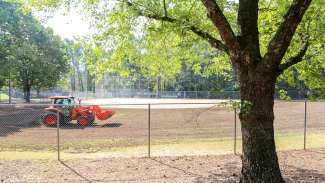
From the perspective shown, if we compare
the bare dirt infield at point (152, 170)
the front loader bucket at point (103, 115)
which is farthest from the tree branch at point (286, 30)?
the front loader bucket at point (103, 115)

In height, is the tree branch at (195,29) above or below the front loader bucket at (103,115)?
above

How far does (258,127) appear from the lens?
24.5 feet

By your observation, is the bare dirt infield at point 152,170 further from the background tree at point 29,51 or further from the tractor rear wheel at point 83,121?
the background tree at point 29,51

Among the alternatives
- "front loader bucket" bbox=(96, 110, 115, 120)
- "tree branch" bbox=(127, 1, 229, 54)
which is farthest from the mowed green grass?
"front loader bucket" bbox=(96, 110, 115, 120)

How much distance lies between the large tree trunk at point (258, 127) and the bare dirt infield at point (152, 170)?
4.52ft

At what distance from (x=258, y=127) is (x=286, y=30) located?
6.04ft

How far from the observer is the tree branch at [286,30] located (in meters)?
6.73

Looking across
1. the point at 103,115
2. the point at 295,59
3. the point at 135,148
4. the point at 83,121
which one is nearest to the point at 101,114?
the point at 103,115

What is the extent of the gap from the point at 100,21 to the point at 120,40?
62cm

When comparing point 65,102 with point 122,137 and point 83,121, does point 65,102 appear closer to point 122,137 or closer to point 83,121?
point 83,121

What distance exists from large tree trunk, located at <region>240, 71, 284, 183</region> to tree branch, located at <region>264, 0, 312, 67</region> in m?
0.37

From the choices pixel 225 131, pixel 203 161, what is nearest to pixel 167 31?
pixel 203 161

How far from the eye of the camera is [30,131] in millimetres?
19672

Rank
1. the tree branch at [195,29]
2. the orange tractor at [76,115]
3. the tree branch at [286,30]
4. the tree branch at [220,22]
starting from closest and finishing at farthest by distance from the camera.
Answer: the tree branch at [286,30], the tree branch at [220,22], the tree branch at [195,29], the orange tractor at [76,115]
